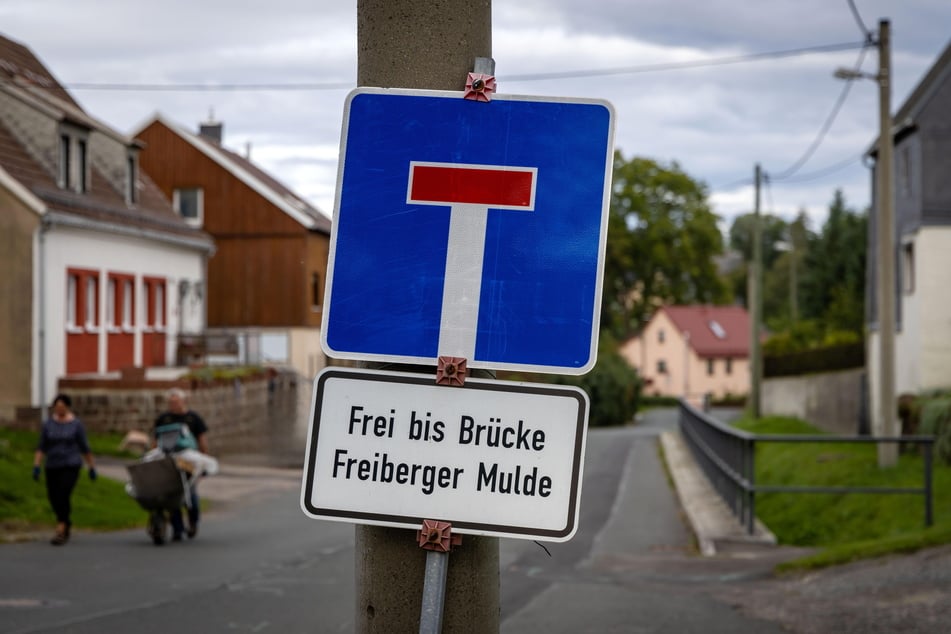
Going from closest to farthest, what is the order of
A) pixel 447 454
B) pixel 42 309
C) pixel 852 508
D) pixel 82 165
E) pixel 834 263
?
pixel 447 454 < pixel 852 508 < pixel 42 309 < pixel 82 165 < pixel 834 263

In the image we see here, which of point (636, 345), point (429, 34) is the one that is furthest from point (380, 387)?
point (636, 345)

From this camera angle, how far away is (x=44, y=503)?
1775cm

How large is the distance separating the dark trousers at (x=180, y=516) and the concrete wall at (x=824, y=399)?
24.1 meters

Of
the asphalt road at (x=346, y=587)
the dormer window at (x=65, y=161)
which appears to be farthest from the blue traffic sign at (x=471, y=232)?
the dormer window at (x=65, y=161)

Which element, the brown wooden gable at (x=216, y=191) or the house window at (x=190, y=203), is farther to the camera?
the house window at (x=190, y=203)

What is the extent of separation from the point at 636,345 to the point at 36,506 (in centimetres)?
9583

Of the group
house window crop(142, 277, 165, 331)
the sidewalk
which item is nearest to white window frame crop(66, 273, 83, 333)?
Result: house window crop(142, 277, 165, 331)

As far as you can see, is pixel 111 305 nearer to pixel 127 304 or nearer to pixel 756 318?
pixel 127 304

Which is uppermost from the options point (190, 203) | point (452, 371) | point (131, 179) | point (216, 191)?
point (216, 191)

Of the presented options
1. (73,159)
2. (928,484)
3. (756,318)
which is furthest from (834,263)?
(928,484)

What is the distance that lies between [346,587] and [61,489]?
184 inches

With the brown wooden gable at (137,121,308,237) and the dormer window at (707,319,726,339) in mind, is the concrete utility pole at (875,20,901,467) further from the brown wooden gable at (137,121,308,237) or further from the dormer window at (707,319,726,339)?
the dormer window at (707,319,726,339)

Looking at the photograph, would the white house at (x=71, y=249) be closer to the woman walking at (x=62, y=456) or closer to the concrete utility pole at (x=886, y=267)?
the woman walking at (x=62, y=456)

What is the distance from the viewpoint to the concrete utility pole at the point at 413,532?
3070 mm
